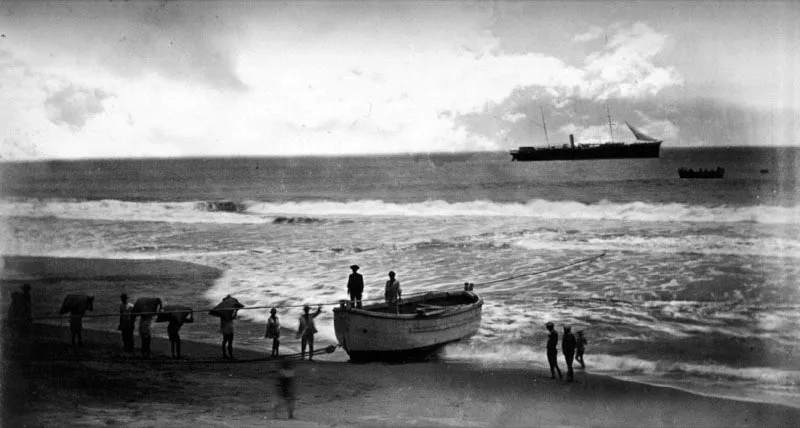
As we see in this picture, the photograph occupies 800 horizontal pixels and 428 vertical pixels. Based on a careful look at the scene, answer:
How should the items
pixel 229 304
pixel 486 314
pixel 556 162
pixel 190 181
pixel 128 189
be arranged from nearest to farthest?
pixel 229 304, pixel 486 314, pixel 128 189, pixel 190 181, pixel 556 162

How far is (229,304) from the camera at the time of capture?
9.91m

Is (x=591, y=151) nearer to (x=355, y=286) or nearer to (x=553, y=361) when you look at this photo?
(x=355, y=286)

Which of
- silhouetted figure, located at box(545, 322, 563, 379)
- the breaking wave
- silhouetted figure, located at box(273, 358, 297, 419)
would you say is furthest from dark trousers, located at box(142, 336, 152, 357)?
the breaking wave

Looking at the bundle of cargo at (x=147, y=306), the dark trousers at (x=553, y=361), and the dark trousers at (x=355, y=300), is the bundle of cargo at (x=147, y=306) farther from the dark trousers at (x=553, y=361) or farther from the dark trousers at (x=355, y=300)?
the dark trousers at (x=553, y=361)

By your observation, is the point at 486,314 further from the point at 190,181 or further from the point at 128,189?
the point at 190,181

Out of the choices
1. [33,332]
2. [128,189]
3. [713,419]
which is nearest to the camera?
[713,419]

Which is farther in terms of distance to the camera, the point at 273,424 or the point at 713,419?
the point at 713,419

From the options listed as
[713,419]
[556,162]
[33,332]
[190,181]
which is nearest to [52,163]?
[190,181]

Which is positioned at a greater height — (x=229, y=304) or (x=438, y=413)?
(x=229, y=304)

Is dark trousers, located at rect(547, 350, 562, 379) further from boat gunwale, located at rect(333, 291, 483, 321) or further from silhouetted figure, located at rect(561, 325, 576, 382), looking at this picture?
boat gunwale, located at rect(333, 291, 483, 321)

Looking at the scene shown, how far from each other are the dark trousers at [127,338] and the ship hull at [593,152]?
210 feet

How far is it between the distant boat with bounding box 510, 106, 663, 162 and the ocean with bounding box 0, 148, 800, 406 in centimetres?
1851

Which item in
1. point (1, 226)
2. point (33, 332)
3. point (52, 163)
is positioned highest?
point (52, 163)

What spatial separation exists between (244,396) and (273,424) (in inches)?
48.0
